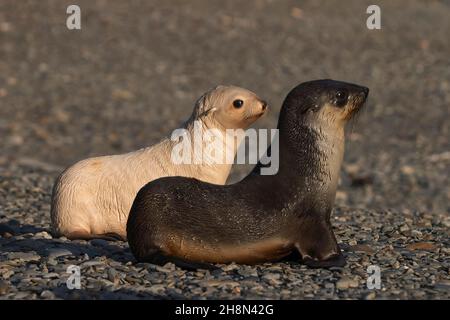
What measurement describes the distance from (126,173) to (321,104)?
1541mm

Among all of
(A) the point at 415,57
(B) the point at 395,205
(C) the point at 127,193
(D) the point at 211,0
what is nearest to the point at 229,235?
(C) the point at 127,193

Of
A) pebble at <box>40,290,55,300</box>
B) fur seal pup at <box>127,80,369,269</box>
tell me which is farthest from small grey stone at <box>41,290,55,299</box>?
fur seal pup at <box>127,80,369,269</box>

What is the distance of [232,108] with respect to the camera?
21.8ft

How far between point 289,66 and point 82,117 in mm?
4741

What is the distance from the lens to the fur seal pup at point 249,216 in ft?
18.4

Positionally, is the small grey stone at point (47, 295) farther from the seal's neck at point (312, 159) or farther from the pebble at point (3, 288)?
the seal's neck at point (312, 159)

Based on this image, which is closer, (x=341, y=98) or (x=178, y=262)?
(x=178, y=262)

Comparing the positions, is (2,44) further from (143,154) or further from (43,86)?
(143,154)

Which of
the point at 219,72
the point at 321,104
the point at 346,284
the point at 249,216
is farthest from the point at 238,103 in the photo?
the point at 219,72

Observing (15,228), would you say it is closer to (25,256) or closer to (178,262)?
(25,256)

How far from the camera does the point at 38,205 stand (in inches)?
356

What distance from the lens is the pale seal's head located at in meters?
6.60

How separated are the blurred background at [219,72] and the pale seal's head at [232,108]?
5102 millimetres

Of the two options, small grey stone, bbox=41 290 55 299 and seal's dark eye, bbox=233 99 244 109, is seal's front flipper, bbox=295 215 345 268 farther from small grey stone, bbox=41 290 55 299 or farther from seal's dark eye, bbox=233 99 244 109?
small grey stone, bbox=41 290 55 299
